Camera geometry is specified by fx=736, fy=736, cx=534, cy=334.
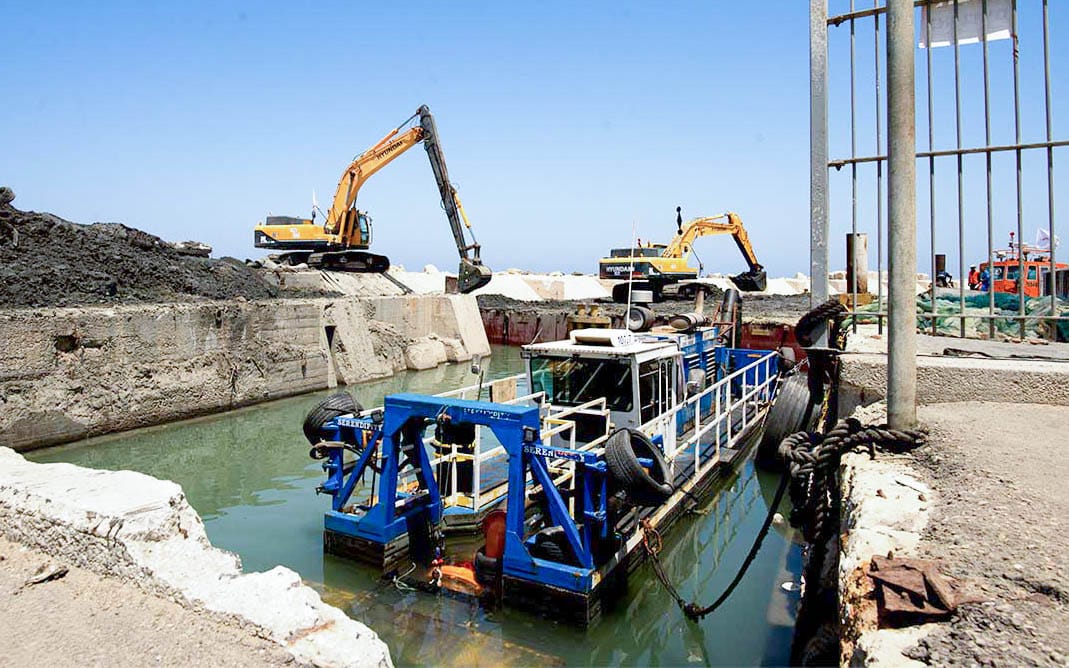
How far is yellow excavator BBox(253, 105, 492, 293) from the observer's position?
23500mm

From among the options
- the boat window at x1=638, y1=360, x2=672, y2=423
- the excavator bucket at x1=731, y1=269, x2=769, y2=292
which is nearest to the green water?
the boat window at x1=638, y1=360, x2=672, y2=423

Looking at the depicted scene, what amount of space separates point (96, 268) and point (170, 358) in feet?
13.2

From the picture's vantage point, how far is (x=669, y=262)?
1053 inches

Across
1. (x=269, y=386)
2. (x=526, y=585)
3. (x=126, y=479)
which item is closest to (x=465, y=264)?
(x=269, y=386)

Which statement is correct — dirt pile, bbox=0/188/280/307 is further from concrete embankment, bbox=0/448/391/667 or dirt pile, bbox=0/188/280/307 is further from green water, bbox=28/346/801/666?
concrete embankment, bbox=0/448/391/667

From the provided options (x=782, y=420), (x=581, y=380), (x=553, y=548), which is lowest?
(x=553, y=548)

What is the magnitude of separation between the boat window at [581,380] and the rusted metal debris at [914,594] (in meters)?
5.83

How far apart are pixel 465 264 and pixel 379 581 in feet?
59.2

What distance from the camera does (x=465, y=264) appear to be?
2411 centimetres

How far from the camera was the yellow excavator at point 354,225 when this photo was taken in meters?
23.5

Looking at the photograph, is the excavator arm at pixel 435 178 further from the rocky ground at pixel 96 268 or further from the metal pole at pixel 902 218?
the metal pole at pixel 902 218

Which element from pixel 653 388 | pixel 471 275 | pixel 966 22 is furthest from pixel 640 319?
pixel 471 275

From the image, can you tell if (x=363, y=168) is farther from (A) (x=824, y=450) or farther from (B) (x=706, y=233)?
(A) (x=824, y=450)

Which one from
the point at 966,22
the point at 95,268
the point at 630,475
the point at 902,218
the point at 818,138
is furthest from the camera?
the point at 95,268
